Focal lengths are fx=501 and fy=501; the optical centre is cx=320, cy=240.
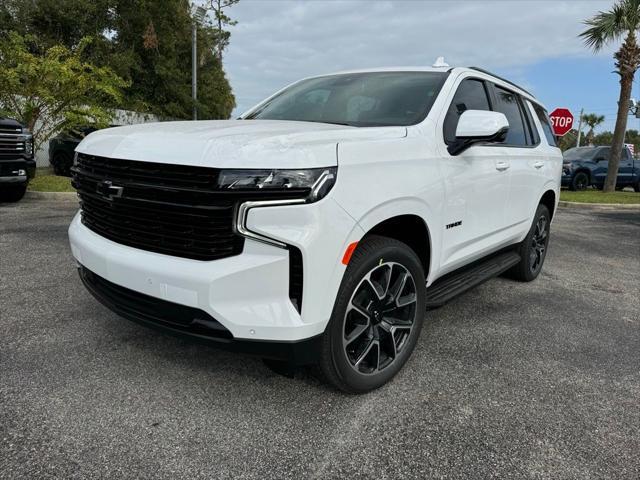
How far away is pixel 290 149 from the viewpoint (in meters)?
2.13

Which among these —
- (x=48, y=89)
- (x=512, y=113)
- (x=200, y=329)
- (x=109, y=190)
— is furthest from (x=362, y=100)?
(x=48, y=89)

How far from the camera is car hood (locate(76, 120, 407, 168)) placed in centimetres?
207

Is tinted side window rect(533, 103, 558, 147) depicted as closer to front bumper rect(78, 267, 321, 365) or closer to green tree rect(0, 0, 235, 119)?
front bumper rect(78, 267, 321, 365)

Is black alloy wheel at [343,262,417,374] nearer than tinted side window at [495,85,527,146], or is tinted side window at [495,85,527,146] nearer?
black alloy wheel at [343,262,417,374]

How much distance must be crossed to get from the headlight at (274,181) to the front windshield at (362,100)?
1.04 meters

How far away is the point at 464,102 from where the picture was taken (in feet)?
11.3

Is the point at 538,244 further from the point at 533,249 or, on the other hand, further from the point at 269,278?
the point at 269,278

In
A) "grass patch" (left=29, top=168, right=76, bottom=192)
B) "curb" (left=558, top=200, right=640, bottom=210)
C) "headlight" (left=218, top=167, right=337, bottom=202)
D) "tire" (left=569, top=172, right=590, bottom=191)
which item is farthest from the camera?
"tire" (left=569, top=172, right=590, bottom=191)

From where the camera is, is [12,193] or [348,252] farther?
[12,193]

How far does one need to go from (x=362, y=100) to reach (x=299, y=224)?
164 centimetres

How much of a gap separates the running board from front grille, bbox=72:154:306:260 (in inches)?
58.0

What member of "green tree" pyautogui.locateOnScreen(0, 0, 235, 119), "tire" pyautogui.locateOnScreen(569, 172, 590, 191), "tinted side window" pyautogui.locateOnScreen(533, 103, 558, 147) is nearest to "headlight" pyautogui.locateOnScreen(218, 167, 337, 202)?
"tinted side window" pyautogui.locateOnScreen(533, 103, 558, 147)

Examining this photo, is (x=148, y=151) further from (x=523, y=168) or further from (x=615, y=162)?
(x=615, y=162)

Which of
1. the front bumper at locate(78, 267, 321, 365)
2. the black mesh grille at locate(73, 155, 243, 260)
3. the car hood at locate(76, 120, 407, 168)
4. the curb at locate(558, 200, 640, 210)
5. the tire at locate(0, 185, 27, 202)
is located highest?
the car hood at locate(76, 120, 407, 168)
